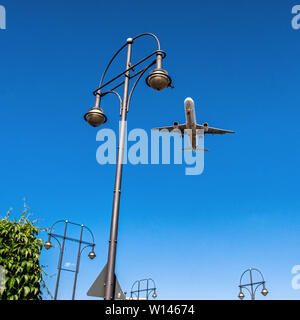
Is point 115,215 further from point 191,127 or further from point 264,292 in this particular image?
point 191,127

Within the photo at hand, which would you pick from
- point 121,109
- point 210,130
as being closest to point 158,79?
point 121,109

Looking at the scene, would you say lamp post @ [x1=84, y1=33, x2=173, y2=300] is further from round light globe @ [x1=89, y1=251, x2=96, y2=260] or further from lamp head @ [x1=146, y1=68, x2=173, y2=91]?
round light globe @ [x1=89, y1=251, x2=96, y2=260]

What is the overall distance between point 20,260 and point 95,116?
4.22m

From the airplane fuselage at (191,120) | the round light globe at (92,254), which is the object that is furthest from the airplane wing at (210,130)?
the round light globe at (92,254)

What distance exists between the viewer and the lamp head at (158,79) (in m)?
7.85

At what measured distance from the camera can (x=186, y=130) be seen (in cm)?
4175

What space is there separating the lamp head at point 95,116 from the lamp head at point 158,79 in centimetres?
179

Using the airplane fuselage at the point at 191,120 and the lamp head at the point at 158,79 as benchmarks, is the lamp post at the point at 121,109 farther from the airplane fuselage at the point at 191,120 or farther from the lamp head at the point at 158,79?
the airplane fuselage at the point at 191,120

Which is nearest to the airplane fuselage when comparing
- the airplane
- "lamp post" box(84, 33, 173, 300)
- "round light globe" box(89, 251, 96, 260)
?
the airplane

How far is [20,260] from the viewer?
7.58 meters

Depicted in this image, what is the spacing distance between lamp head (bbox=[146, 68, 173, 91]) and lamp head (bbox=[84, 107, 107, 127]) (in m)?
1.79
